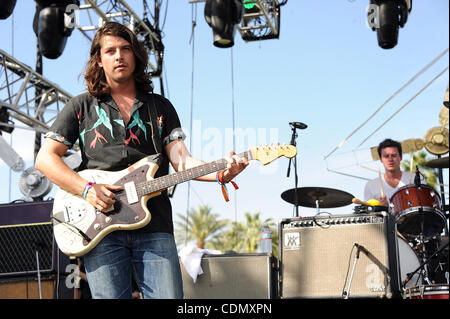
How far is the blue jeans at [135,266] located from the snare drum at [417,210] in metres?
3.76

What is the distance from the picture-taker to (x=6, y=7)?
5.29m

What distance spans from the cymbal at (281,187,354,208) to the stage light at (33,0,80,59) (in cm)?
298

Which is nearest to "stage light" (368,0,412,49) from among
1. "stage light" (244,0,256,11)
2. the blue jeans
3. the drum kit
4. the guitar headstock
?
the drum kit

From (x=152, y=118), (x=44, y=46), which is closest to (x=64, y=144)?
(x=152, y=118)

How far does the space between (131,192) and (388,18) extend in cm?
400

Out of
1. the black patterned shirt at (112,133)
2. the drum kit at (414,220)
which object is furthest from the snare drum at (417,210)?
the black patterned shirt at (112,133)

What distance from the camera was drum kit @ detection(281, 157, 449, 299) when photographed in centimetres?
556

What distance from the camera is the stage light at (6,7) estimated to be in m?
5.27

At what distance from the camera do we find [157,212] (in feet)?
8.83

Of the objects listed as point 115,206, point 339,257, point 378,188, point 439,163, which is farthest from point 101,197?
point 439,163

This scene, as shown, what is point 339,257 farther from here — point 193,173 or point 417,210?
point 193,173

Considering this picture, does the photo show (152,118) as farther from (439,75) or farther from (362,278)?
(439,75)

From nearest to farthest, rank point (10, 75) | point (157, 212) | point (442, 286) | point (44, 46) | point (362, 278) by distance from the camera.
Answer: point (157, 212) < point (442, 286) < point (362, 278) < point (44, 46) < point (10, 75)
